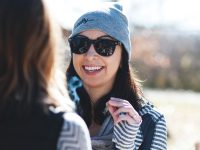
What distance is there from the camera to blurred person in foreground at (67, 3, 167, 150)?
3439mm

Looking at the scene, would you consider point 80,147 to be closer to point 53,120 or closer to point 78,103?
point 53,120

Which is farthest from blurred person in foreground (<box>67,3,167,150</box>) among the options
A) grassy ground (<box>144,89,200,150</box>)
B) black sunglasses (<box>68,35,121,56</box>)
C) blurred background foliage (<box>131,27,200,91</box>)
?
blurred background foliage (<box>131,27,200,91</box>)

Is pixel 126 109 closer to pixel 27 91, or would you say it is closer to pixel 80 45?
pixel 80 45

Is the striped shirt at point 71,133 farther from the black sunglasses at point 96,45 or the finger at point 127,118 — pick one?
the black sunglasses at point 96,45

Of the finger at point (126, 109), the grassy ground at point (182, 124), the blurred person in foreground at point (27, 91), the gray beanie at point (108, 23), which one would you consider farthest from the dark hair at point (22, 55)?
the grassy ground at point (182, 124)

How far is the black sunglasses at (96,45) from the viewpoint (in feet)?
11.3

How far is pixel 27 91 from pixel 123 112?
111 centimetres

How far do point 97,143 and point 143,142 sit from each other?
0.29 metres

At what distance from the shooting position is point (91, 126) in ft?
11.6

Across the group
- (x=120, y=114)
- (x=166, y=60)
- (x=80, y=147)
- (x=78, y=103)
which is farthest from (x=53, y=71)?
(x=166, y=60)

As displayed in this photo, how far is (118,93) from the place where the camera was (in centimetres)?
357

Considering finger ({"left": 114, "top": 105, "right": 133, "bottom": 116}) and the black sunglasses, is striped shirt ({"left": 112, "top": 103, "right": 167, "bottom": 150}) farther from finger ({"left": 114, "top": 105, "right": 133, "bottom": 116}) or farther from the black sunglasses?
the black sunglasses

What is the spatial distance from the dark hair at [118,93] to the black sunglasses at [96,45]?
0.13 metres

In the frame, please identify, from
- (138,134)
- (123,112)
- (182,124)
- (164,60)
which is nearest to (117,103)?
→ (123,112)
